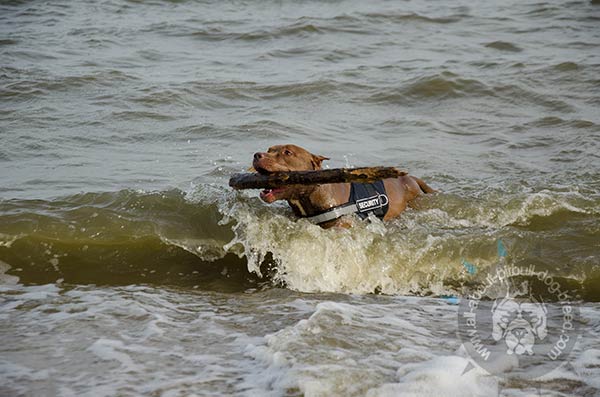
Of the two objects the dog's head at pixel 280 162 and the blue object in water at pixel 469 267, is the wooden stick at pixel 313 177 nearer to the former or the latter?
the dog's head at pixel 280 162

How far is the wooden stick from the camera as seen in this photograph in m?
6.04

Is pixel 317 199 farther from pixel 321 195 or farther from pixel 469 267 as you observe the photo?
pixel 469 267

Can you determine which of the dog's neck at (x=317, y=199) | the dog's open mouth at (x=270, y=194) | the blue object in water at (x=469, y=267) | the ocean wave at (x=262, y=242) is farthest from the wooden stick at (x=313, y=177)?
the blue object in water at (x=469, y=267)

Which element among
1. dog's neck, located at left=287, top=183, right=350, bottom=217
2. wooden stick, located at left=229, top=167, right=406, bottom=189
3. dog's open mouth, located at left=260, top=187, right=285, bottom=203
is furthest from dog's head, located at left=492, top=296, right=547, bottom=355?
dog's open mouth, located at left=260, top=187, right=285, bottom=203

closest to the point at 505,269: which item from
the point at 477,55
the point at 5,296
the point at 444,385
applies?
the point at 444,385

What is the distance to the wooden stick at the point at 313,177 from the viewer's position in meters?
6.04

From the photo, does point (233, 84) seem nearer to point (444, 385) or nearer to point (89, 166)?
point (89, 166)

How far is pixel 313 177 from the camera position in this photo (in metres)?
6.50

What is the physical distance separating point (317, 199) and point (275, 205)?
2.75ft

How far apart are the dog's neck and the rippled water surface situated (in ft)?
0.57

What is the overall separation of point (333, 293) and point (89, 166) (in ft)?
13.5

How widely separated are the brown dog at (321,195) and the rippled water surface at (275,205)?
171mm

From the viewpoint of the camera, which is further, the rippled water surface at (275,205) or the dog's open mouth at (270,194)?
the dog's open mouth at (270,194)

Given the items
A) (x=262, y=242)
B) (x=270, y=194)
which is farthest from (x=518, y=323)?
(x=262, y=242)
